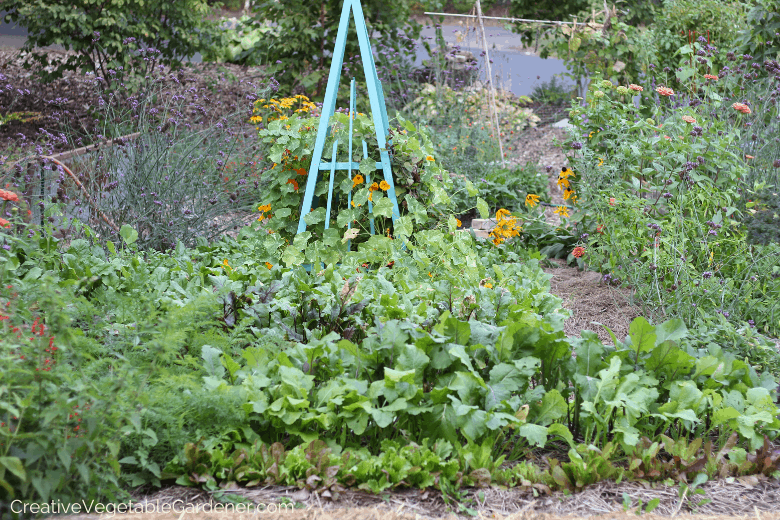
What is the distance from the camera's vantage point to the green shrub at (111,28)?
267 inches

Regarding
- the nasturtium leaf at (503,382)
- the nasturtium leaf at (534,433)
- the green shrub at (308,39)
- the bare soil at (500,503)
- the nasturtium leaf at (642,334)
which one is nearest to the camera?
the bare soil at (500,503)

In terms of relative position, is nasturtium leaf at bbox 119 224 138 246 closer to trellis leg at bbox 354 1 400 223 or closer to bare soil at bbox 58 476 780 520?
trellis leg at bbox 354 1 400 223

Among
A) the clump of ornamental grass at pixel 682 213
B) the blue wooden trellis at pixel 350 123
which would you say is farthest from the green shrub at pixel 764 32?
the blue wooden trellis at pixel 350 123

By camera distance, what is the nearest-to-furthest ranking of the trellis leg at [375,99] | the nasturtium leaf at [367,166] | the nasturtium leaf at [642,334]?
1. the nasturtium leaf at [642,334]
2. the trellis leg at [375,99]
3. the nasturtium leaf at [367,166]

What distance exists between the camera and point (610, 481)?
1.89m

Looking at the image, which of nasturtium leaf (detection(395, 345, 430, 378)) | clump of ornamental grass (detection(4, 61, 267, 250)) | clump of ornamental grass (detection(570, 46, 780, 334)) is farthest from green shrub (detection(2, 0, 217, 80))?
nasturtium leaf (detection(395, 345, 430, 378))

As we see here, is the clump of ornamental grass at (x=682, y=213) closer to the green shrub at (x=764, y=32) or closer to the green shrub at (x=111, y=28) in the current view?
the green shrub at (x=764, y=32)

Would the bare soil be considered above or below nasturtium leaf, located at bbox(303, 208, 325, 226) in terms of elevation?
below

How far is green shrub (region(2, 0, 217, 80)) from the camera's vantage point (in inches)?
267

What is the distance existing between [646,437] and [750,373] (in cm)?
56

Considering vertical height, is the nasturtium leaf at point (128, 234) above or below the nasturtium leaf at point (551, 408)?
above

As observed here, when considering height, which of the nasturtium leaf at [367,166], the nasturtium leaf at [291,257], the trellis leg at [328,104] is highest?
the trellis leg at [328,104]

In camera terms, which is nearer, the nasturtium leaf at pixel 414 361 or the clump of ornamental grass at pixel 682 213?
Result: the nasturtium leaf at pixel 414 361

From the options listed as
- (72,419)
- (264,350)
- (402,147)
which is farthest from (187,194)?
(72,419)
